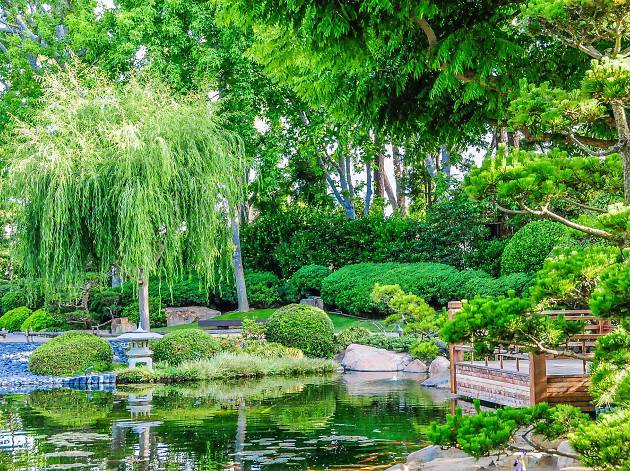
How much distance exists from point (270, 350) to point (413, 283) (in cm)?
571

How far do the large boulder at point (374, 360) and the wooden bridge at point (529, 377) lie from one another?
617cm

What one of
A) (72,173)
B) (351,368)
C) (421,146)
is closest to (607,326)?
(421,146)

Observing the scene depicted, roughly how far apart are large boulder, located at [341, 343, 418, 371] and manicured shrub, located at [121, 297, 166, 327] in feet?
30.0

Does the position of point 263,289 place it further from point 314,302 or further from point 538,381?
point 538,381

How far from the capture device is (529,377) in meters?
11.4

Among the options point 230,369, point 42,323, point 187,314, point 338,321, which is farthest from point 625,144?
point 42,323

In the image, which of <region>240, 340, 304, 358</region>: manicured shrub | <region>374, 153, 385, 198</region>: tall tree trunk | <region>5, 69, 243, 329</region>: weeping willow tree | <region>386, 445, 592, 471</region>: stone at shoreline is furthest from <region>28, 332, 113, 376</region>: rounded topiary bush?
<region>374, 153, 385, 198</region>: tall tree trunk

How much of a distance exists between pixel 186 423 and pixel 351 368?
9.00 m

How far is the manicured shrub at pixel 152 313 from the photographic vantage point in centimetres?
2872

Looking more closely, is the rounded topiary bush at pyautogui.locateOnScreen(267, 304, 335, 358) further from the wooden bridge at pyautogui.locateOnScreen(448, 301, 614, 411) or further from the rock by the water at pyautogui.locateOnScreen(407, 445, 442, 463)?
the rock by the water at pyautogui.locateOnScreen(407, 445, 442, 463)

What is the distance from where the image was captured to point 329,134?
29.5 meters

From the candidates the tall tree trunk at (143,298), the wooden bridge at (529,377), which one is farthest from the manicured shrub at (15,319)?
the wooden bridge at (529,377)

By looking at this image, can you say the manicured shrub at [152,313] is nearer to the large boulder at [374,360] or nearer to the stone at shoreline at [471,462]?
the large boulder at [374,360]

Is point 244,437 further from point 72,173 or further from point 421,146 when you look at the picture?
point 72,173
